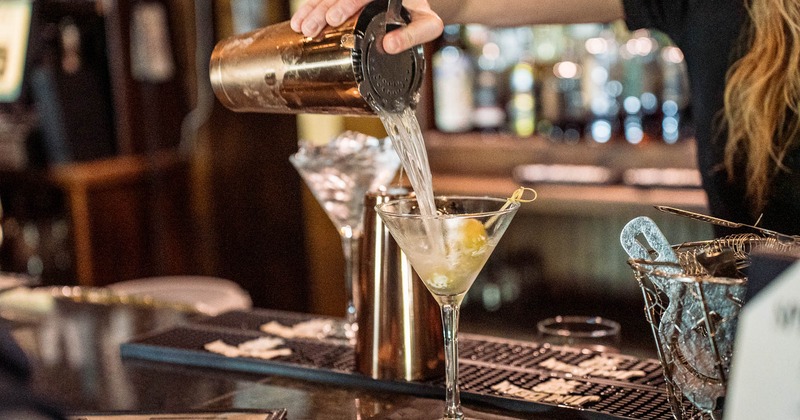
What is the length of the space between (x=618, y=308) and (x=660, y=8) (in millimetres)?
1925

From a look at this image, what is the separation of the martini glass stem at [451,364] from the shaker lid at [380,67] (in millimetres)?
326

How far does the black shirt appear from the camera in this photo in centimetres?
160

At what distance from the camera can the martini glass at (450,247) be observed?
1.06 meters

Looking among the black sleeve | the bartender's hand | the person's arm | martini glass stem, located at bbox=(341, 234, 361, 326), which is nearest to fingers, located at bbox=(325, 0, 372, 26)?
the bartender's hand

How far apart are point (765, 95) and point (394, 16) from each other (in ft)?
2.15

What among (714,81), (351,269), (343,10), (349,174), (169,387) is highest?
(343,10)

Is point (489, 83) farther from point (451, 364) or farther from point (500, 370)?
point (451, 364)

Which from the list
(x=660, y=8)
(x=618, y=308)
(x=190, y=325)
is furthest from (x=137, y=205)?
(x=660, y=8)

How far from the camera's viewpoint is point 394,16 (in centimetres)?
131

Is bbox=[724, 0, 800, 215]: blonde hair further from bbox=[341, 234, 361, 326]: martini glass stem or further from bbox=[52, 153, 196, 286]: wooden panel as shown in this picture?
bbox=[52, 153, 196, 286]: wooden panel

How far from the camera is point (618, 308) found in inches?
137

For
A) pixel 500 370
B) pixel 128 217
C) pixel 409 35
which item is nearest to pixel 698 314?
pixel 500 370

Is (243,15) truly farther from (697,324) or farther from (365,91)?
(697,324)

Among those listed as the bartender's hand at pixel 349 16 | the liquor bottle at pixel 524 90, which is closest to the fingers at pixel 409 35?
the bartender's hand at pixel 349 16
